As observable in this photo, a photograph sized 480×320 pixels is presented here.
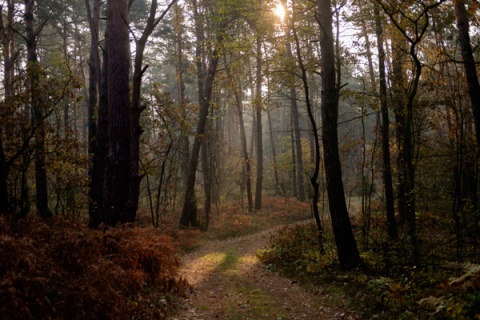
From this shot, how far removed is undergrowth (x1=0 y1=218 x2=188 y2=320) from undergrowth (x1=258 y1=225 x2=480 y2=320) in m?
3.35

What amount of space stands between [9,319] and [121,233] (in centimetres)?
401

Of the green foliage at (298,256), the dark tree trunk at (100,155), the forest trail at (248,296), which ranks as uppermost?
the dark tree trunk at (100,155)

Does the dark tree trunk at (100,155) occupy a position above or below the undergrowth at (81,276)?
above

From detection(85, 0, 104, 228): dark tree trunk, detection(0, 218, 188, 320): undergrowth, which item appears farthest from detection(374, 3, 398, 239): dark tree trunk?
detection(85, 0, 104, 228): dark tree trunk

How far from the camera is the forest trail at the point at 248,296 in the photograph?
624cm

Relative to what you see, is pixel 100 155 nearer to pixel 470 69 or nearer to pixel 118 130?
pixel 118 130

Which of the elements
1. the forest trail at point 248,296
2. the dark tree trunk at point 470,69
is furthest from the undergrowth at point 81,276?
the dark tree trunk at point 470,69

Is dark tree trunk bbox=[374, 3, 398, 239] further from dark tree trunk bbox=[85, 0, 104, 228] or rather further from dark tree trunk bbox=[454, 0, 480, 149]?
dark tree trunk bbox=[85, 0, 104, 228]

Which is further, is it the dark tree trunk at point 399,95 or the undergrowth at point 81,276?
the dark tree trunk at point 399,95

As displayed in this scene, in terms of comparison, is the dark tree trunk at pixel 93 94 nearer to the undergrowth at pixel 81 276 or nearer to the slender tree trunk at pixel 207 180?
the slender tree trunk at pixel 207 180

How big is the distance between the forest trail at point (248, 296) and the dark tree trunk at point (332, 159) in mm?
1389

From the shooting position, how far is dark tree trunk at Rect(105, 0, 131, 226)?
900cm

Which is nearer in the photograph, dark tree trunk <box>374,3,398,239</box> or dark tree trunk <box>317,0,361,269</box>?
dark tree trunk <box>317,0,361,269</box>

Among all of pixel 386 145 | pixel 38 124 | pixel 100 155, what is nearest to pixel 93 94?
pixel 100 155
